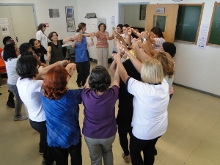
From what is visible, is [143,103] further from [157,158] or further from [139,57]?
[157,158]

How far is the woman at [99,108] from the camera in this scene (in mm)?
1319

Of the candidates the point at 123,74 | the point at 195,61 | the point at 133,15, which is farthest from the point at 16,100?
the point at 133,15

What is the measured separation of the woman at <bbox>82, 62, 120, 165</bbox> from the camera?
4.33 feet

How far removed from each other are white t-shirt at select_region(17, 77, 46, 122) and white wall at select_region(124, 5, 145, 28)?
19.2 feet

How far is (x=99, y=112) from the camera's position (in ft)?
4.42

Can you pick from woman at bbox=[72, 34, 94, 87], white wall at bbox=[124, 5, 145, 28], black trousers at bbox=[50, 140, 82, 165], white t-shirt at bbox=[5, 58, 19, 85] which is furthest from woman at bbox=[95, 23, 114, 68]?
black trousers at bbox=[50, 140, 82, 165]

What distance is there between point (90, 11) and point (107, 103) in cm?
538

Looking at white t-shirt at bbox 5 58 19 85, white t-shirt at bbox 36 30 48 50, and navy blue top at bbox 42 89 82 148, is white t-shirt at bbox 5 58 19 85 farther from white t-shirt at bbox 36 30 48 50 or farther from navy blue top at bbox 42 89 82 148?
white t-shirt at bbox 36 30 48 50

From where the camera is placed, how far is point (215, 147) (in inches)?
95.7

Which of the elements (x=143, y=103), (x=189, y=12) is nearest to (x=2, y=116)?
(x=143, y=103)

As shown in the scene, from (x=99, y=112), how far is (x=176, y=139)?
5.66 ft

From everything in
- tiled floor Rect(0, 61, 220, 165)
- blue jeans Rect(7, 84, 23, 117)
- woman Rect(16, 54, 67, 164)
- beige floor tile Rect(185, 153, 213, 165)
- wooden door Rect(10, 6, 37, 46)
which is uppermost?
wooden door Rect(10, 6, 37, 46)

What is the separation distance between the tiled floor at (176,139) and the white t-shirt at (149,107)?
90cm

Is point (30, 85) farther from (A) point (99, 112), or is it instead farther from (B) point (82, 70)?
(B) point (82, 70)
